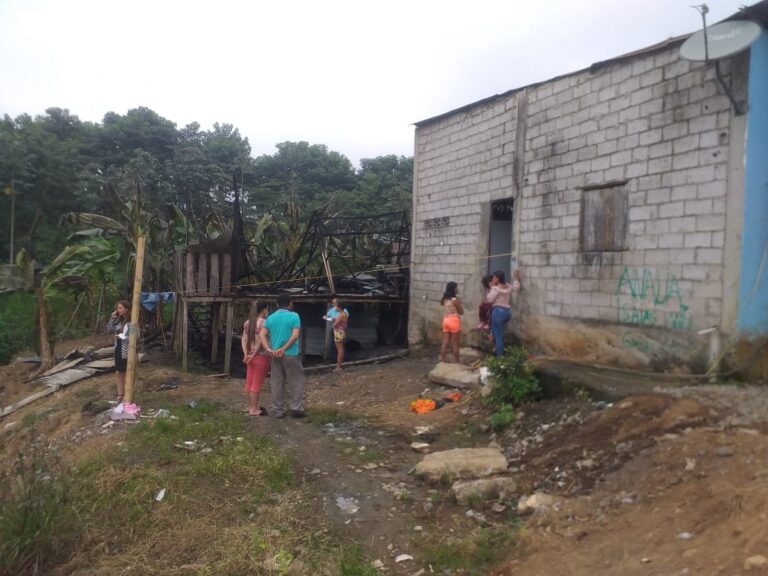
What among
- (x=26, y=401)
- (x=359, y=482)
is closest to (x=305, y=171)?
(x=26, y=401)

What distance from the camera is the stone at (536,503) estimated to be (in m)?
4.29

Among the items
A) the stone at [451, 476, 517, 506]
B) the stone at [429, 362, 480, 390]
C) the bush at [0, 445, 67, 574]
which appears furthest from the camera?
the stone at [429, 362, 480, 390]

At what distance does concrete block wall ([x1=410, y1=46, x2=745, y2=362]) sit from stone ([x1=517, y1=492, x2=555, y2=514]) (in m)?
3.08

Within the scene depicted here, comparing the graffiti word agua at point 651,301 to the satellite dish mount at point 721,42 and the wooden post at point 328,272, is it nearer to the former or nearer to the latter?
the satellite dish mount at point 721,42

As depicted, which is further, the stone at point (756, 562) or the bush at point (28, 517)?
the bush at point (28, 517)

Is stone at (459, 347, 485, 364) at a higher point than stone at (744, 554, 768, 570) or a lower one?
lower

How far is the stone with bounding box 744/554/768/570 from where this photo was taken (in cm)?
270

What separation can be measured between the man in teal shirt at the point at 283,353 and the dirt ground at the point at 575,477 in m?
0.27

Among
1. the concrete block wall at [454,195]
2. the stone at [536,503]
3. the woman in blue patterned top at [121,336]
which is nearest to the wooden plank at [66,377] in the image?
the woman in blue patterned top at [121,336]

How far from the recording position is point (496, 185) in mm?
9633

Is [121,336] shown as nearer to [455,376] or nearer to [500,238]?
[455,376]

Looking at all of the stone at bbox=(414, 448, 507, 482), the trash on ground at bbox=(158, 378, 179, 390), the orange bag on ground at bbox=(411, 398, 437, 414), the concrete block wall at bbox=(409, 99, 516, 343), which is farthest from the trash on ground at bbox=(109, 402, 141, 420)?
the concrete block wall at bbox=(409, 99, 516, 343)

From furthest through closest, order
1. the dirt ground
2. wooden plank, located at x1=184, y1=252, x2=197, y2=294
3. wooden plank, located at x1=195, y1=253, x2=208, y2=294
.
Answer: wooden plank, located at x1=195, y1=253, x2=208, y2=294 < wooden plank, located at x1=184, y1=252, x2=197, y2=294 < the dirt ground

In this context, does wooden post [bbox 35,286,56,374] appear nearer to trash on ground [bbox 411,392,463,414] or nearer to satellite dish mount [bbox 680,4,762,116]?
trash on ground [bbox 411,392,463,414]
